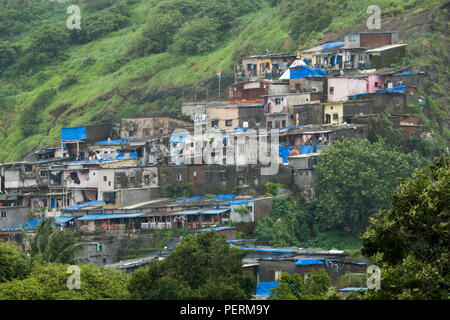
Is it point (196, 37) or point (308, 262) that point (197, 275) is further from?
point (196, 37)

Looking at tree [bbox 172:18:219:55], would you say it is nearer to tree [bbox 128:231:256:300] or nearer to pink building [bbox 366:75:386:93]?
pink building [bbox 366:75:386:93]

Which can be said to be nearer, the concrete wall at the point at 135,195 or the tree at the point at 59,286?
the tree at the point at 59,286

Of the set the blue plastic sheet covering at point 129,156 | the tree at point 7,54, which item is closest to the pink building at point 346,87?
the blue plastic sheet covering at point 129,156

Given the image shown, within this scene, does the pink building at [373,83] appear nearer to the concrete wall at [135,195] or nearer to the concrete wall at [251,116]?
the concrete wall at [251,116]

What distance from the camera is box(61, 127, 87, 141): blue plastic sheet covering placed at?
163ft

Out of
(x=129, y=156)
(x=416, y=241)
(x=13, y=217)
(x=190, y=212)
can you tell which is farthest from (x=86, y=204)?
(x=416, y=241)

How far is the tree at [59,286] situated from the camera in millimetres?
24062

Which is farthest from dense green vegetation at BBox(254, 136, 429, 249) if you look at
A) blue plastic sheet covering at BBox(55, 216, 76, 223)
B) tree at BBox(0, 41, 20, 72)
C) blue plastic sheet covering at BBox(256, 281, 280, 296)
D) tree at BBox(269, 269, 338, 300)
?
tree at BBox(0, 41, 20, 72)

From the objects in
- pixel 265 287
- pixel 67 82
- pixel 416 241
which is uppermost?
pixel 67 82

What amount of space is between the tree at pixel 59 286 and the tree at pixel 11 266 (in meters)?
0.39

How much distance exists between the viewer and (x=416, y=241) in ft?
61.5

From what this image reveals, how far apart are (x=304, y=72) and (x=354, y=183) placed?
10.1m

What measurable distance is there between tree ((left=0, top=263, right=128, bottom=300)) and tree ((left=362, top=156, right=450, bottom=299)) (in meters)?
7.20
